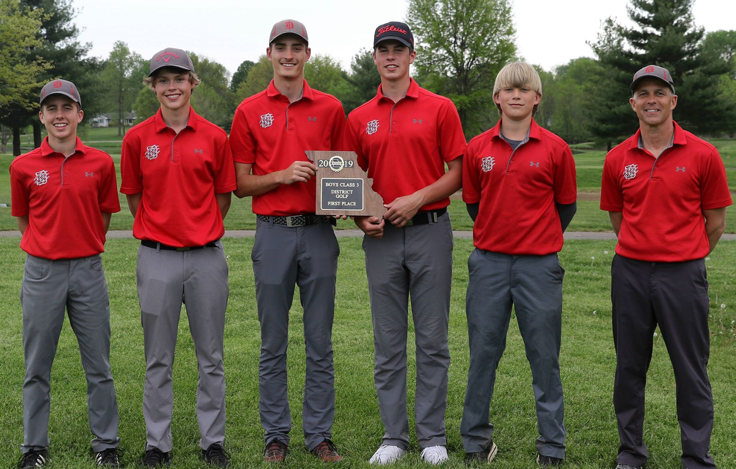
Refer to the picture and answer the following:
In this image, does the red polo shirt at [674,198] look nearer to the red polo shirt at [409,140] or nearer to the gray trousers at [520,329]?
the gray trousers at [520,329]

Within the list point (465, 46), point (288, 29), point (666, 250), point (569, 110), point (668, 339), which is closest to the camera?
point (666, 250)

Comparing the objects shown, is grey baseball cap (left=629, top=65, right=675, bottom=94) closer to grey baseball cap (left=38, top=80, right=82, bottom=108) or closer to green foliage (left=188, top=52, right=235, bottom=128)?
grey baseball cap (left=38, top=80, right=82, bottom=108)

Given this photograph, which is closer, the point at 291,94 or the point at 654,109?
the point at 654,109

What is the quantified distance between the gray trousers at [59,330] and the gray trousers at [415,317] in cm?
174

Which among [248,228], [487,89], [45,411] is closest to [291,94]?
[45,411]

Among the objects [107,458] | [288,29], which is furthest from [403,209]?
[107,458]

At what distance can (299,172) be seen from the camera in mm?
4125

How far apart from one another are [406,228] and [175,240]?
1447mm

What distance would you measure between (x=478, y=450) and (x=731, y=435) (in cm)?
195

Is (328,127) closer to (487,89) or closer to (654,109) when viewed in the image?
(654,109)

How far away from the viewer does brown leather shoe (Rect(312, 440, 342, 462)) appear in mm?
4336

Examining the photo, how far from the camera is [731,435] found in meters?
4.80

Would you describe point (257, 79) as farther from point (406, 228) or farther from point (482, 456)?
point (482, 456)

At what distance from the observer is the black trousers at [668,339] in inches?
157
